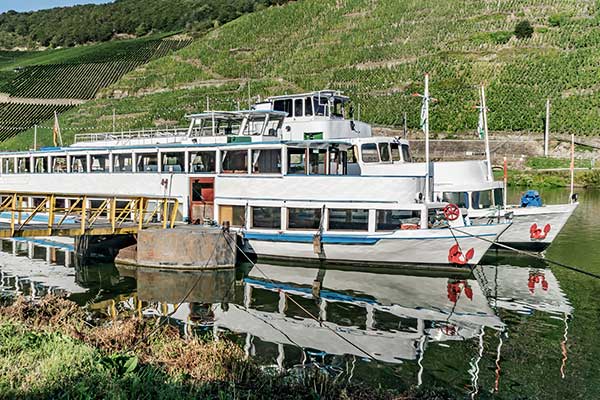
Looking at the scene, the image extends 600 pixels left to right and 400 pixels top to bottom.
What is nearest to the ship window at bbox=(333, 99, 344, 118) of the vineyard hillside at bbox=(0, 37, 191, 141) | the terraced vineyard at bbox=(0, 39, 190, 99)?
the vineyard hillside at bbox=(0, 37, 191, 141)

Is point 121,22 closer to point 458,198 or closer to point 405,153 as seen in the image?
point 405,153

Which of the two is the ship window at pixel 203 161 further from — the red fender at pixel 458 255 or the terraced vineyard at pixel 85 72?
the terraced vineyard at pixel 85 72

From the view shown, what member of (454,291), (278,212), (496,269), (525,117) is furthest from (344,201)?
(525,117)

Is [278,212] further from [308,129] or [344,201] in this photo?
[308,129]

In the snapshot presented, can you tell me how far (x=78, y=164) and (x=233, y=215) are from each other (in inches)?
384

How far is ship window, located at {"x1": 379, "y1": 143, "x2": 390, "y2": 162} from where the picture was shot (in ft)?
77.0

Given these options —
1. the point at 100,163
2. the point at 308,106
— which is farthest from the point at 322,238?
the point at 100,163

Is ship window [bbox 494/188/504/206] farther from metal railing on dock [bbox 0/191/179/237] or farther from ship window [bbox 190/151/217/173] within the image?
metal railing on dock [bbox 0/191/179/237]

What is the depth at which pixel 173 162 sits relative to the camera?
24375mm

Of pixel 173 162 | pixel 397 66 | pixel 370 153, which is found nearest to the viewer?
pixel 370 153

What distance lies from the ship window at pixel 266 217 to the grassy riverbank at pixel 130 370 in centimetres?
1009

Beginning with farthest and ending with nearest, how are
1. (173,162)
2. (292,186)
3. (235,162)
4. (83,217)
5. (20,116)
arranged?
(20,116) → (173,162) → (235,162) → (292,186) → (83,217)

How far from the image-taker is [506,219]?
74.2 ft

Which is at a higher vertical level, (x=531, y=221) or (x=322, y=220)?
(x=322, y=220)
